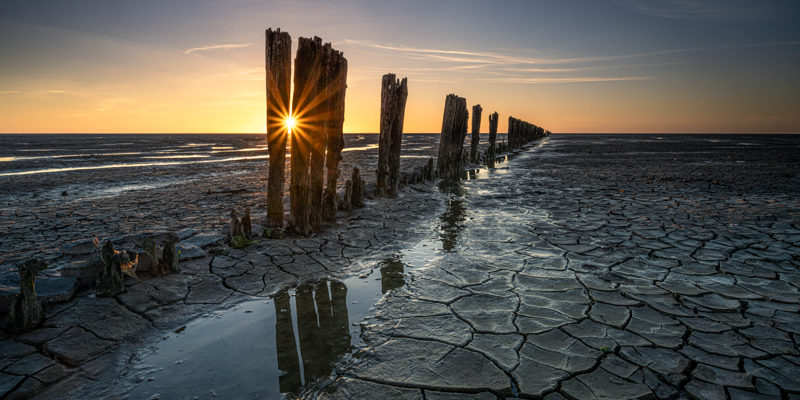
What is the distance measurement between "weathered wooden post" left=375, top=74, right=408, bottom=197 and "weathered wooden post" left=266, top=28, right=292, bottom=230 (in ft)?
11.6

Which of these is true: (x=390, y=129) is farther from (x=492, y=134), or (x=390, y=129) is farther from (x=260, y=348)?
(x=492, y=134)

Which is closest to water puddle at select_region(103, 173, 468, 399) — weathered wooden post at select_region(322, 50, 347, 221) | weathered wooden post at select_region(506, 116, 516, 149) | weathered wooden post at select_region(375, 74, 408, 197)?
weathered wooden post at select_region(322, 50, 347, 221)

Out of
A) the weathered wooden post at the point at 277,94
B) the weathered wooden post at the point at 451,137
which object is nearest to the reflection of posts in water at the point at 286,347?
the weathered wooden post at the point at 277,94

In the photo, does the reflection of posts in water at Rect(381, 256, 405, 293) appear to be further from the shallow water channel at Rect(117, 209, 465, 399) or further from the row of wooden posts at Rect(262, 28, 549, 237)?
the row of wooden posts at Rect(262, 28, 549, 237)

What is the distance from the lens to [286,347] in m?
2.61

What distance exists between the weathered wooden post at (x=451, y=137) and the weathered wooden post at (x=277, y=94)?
774 centimetres

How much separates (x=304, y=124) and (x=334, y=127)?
922 millimetres

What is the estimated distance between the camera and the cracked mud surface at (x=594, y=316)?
218 centimetres

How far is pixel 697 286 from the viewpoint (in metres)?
3.49

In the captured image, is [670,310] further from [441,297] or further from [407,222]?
[407,222]

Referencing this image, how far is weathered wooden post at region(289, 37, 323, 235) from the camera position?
4.89 meters

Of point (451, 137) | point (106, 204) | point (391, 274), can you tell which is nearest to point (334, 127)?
point (391, 274)

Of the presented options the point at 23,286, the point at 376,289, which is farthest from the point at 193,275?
the point at 376,289

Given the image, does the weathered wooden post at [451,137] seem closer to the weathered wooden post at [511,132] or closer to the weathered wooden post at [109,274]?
the weathered wooden post at [109,274]
